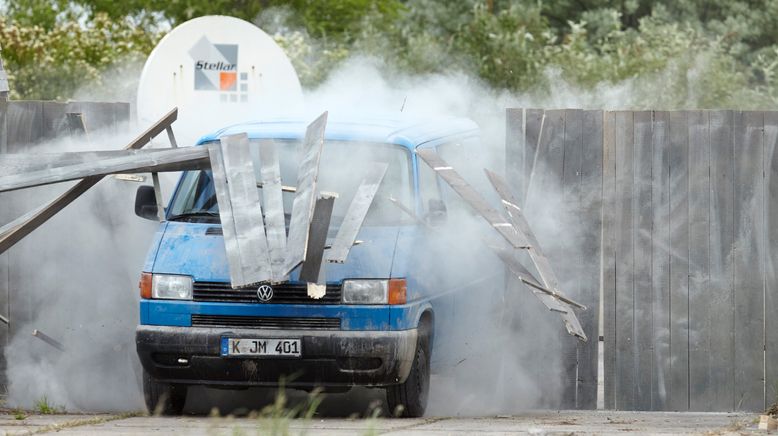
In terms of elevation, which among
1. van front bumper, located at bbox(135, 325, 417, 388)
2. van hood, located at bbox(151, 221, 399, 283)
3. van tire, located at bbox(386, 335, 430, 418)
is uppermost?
van hood, located at bbox(151, 221, 399, 283)

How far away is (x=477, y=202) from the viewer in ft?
30.7

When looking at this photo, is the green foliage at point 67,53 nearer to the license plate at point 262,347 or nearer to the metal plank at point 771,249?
the metal plank at point 771,249

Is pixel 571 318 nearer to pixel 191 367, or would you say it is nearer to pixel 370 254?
pixel 370 254

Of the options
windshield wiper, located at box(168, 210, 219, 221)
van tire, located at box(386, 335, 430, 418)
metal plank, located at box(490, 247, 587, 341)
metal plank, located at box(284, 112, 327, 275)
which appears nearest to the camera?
metal plank, located at box(284, 112, 327, 275)

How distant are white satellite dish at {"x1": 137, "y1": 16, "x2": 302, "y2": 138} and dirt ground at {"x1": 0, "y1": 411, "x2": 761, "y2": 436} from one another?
5.61m

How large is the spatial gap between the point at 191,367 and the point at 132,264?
2059 millimetres

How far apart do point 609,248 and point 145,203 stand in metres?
3.22

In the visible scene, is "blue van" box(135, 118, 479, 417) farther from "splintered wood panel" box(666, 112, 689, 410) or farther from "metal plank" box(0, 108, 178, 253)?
"splintered wood panel" box(666, 112, 689, 410)

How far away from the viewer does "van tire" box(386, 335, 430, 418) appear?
361 inches

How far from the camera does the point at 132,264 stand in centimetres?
1079

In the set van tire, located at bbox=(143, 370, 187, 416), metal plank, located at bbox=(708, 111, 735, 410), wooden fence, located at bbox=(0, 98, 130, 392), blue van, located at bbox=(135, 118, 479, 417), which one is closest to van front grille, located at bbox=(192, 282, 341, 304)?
blue van, located at bbox=(135, 118, 479, 417)

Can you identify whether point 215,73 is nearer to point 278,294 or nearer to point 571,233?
point 571,233

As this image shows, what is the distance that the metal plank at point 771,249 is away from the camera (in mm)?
10430

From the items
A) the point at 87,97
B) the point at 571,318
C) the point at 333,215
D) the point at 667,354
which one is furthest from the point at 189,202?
the point at 87,97
